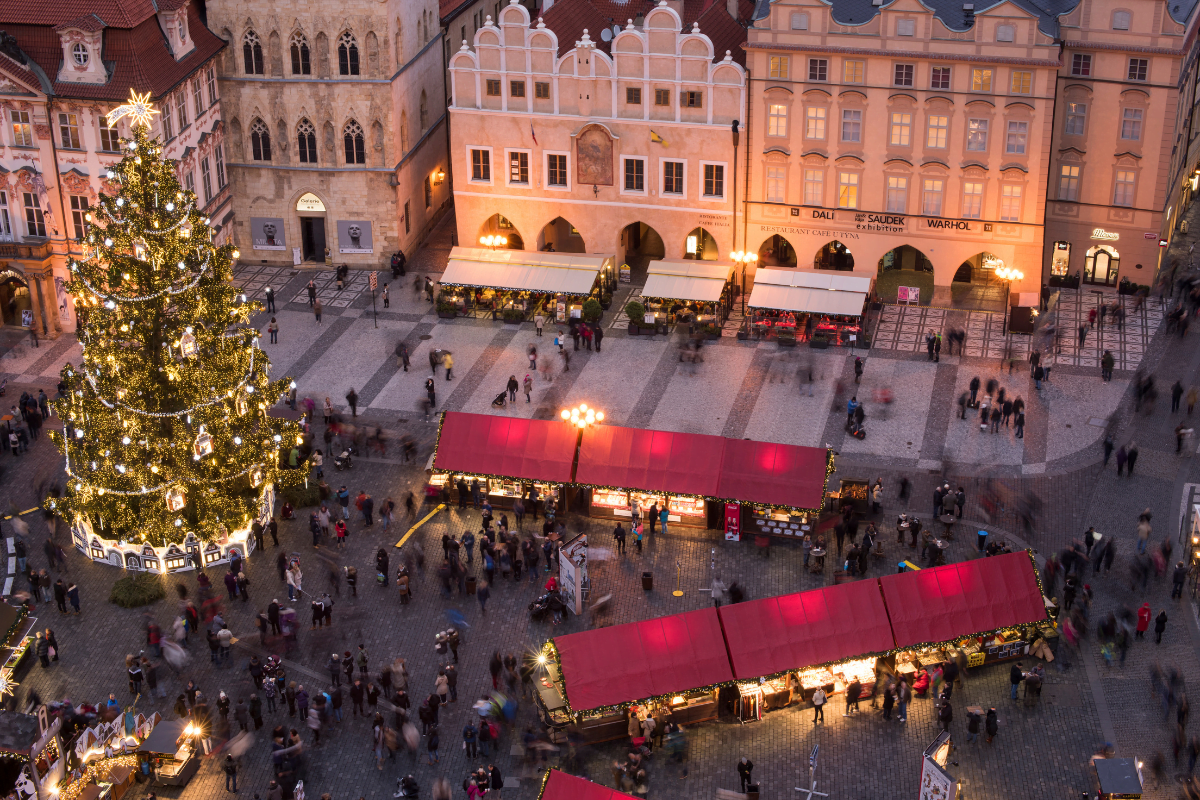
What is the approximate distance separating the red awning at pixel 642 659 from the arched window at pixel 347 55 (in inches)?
1576

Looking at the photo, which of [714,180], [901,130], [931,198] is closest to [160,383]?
[714,180]

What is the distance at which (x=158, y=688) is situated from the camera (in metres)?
50.0

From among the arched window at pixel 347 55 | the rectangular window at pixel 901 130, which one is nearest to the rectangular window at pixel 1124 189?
the rectangular window at pixel 901 130

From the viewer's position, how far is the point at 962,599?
4978cm

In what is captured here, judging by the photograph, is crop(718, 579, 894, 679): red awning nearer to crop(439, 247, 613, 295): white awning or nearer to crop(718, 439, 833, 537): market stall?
crop(718, 439, 833, 537): market stall

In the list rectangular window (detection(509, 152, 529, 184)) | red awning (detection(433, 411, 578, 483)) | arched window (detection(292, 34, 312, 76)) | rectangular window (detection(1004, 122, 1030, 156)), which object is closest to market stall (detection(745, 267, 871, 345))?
rectangular window (detection(1004, 122, 1030, 156))

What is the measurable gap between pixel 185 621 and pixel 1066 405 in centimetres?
3680

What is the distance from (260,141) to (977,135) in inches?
1391

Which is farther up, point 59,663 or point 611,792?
point 611,792

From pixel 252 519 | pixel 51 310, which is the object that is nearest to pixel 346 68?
pixel 51 310

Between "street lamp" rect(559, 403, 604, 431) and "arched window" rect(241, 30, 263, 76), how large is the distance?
2984 cm

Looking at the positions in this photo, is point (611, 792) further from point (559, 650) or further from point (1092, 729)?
point (1092, 729)

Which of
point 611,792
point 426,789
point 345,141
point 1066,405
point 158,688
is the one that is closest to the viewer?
point 611,792

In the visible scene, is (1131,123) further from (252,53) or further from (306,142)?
(252,53)
